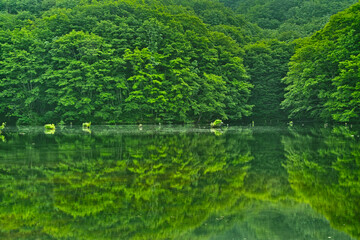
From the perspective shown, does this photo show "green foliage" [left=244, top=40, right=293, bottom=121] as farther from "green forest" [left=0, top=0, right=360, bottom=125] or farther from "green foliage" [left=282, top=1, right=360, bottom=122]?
"green foliage" [left=282, top=1, right=360, bottom=122]

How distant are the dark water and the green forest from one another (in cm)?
2688

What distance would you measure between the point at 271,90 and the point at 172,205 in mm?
46966

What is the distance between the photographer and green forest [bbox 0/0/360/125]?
38.1 meters

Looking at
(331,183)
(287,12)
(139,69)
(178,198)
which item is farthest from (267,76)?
(178,198)

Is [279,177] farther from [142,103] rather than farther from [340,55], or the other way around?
[142,103]

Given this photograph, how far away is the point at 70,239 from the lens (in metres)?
4.87

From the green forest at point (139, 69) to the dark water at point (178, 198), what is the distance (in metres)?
26.9

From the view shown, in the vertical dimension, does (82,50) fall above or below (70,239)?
above

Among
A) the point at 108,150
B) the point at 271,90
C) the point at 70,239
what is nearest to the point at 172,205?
the point at 70,239

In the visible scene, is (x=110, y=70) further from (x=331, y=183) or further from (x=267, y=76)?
(x=331, y=183)

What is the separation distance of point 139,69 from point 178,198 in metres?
35.6

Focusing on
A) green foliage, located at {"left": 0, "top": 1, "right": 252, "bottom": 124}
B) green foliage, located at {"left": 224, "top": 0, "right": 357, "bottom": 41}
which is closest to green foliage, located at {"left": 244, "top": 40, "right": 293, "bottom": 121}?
green foliage, located at {"left": 0, "top": 1, "right": 252, "bottom": 124}

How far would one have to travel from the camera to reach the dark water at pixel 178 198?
5246 millimetres

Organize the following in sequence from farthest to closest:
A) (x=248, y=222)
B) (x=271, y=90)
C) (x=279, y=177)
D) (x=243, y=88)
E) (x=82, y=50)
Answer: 1. (x=271, y=90)
2. (x=243, y=88)
3. (x=82, y=50)
4. (x=279, y=177)
5. (x=248, y=222)
